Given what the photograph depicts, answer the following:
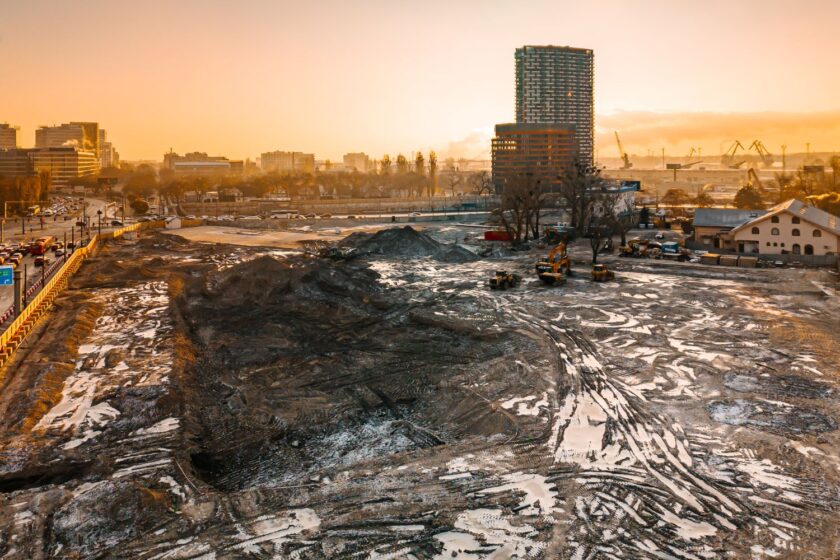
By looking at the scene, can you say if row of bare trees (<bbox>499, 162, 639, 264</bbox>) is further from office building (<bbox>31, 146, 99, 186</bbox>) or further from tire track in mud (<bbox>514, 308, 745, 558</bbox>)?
office building (<bbox>31, 146, 99, 186</bbox>)

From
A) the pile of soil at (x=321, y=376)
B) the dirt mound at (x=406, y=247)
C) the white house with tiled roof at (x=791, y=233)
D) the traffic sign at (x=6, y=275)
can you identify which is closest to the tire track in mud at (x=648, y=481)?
the pile of soil at (x=321, y=376)

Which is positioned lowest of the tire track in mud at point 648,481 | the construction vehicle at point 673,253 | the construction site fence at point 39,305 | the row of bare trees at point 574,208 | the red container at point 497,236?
the tire track in mud at point 648,481

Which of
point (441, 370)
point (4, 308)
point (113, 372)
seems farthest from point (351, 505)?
point (4, 308)

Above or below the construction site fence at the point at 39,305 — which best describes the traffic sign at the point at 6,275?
above

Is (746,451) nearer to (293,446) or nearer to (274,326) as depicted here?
(293,446)

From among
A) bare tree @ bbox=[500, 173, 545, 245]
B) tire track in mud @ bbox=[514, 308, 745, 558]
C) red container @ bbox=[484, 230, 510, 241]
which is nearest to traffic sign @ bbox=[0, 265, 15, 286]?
tire track in mud @ bbox=[514, 308, 745, 558]

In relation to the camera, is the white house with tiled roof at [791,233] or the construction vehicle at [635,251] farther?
the construction vehicle at [635,251]

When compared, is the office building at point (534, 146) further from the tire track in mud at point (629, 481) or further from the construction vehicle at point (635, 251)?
the tire track in mud at point (629, 481)
